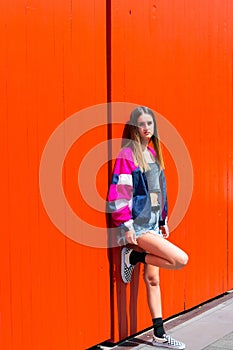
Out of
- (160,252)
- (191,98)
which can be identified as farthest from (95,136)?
(191,98)

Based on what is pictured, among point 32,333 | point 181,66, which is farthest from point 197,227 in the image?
point 32,333

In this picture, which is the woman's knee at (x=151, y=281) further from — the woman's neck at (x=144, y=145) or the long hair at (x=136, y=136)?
the woman's neck at (x=144, y=145)

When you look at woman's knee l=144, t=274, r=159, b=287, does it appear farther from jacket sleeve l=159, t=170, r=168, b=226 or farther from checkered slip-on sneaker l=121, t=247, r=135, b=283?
jacket sleeve l=159, t=170, r=168, b=226

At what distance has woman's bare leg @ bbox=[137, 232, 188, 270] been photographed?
5156 millimetres

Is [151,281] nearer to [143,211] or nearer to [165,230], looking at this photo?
[165,230]

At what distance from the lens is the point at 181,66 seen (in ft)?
19.8

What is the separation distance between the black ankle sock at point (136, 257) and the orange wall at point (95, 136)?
122mm

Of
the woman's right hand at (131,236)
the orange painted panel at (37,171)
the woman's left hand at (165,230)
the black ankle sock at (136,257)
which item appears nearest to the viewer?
the orange painted panel at (37,171)

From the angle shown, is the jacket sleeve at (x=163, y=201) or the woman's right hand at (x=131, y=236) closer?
the woman's right hand at (x=131, y=236)

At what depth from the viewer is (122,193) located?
16.9 ft

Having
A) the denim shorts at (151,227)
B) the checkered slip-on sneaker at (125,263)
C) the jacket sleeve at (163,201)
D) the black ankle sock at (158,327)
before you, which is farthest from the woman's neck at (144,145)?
the black ankle sock at (158,327)

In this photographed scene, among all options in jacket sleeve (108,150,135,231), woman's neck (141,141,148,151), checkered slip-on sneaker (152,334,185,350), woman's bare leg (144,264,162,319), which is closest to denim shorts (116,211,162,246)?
jacket sleeve (108,150,135,231)

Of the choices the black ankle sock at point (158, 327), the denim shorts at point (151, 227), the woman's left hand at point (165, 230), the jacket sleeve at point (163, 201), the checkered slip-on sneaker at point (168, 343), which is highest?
the jacket sleeve at point (163, 201)

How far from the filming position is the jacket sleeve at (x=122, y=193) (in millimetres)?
5125
